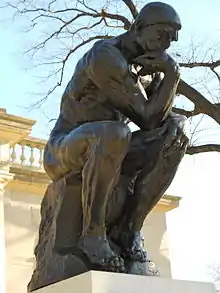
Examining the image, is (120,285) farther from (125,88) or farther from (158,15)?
(158,15)

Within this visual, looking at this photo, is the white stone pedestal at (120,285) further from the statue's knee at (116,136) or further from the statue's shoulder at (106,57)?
the statue's shoulder at (106,57)

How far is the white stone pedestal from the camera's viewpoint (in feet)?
8.61

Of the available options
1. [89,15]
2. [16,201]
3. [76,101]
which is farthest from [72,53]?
[76,101]

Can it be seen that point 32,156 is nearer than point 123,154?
No

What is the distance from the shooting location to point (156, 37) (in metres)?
3.04

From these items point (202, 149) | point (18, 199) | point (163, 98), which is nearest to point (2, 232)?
point (18, 199)

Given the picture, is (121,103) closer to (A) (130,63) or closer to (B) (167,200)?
(A) (130,63)

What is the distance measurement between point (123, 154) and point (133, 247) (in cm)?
45

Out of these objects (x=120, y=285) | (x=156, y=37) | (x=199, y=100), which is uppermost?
(x=199, y=100)

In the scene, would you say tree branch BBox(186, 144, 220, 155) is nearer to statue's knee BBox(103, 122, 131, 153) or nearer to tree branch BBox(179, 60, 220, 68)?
tree branch BBox(179, 60, 220, 68)

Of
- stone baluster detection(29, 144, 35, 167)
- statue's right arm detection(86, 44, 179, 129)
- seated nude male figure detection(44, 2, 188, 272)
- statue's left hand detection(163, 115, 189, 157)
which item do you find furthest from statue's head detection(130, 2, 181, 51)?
stone baluster detection(29, 144, 35, 167)

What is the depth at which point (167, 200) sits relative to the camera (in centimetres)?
1377

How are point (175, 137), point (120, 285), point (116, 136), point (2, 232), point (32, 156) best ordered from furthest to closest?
point (32, 156) → point (2, 232) → point (175, 137) → point (116, 136) → point (120, 285)

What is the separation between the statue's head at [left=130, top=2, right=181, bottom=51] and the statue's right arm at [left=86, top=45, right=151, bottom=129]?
142mm
